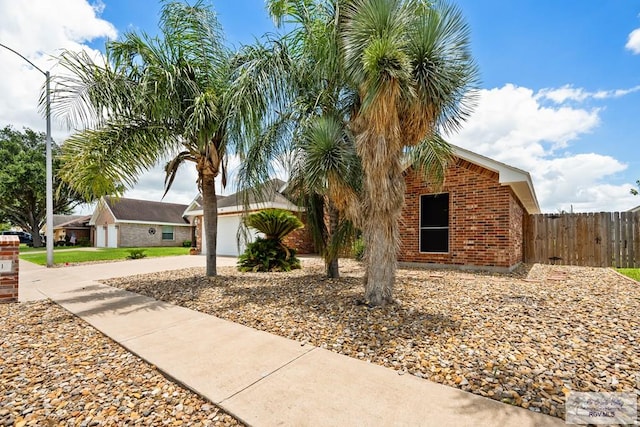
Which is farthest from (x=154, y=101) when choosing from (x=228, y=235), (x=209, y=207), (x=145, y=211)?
(x=145, y=211)

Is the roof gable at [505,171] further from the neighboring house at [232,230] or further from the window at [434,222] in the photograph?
the neighboring house at [232,230]

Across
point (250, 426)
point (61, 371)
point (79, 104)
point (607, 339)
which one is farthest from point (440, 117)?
point (79, 104)

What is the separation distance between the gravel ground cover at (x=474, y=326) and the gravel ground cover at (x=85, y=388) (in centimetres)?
149

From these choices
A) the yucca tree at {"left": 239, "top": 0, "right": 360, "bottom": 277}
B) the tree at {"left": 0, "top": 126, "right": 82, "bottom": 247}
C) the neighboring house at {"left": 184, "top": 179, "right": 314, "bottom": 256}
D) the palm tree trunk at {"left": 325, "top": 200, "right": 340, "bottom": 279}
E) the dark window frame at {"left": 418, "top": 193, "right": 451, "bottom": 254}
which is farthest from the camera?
the tree at {"left": 0, "top": 126, "right": 82, "bottom": 247}

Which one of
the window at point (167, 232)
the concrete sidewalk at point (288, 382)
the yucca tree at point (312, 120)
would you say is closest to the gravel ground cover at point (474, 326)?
the concrete sidewalk at point (288, 382)

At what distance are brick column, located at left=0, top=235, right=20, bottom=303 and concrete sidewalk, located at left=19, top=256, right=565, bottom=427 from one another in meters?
2.63

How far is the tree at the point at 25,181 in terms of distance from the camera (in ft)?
83.4

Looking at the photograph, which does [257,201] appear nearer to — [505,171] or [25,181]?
[505,171]

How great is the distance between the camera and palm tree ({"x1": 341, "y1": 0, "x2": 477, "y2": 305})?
4086 millimetres

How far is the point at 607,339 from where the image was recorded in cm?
341

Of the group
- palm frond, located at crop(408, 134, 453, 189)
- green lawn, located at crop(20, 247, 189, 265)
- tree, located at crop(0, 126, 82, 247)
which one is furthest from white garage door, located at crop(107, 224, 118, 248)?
palm frond, located at crop(408, 134, 453, 189)

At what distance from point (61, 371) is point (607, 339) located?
5.92m

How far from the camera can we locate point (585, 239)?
434 inches

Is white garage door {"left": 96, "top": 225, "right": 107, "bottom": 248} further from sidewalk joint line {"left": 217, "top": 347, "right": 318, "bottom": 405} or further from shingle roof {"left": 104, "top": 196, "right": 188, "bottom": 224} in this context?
sidewalk joint line {"left": 217, "top": 347, "right": 318, "bottom": 405}
